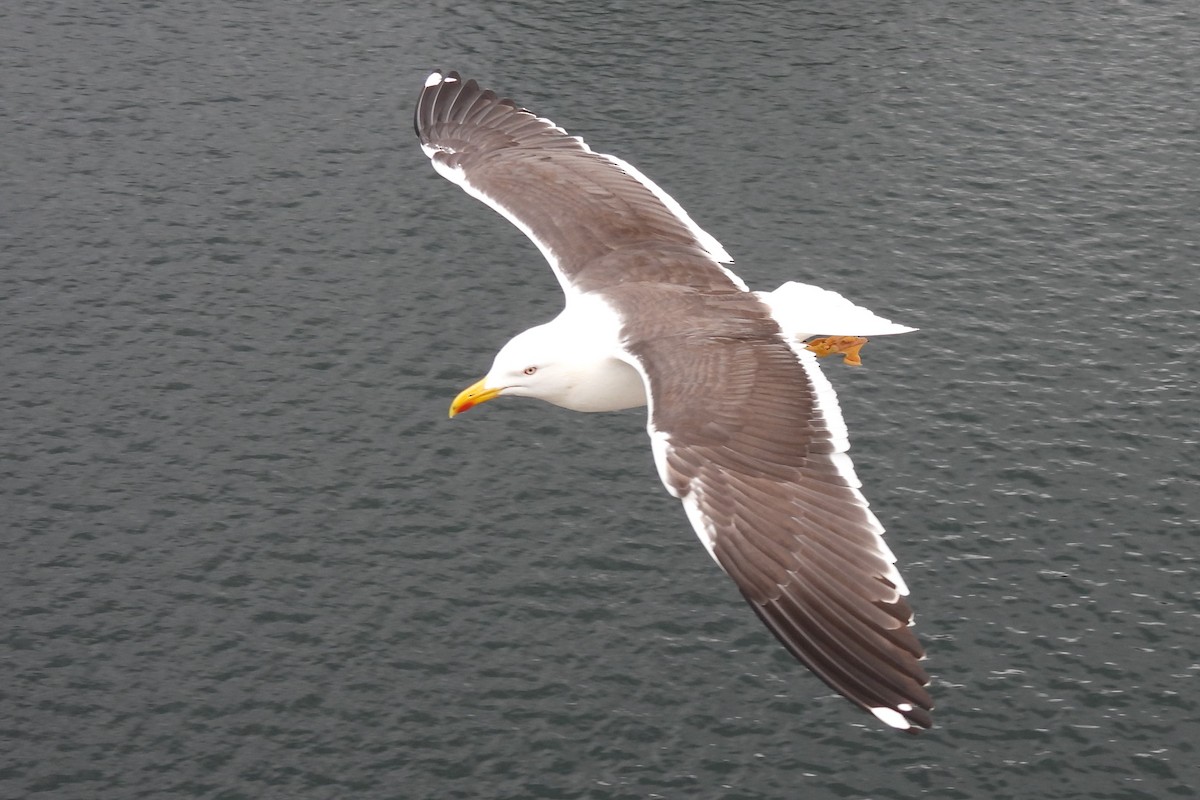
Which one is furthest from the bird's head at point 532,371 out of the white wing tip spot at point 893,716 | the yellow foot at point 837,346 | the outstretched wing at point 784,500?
the white wing tip spot at point 893,716

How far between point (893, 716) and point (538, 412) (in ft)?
141

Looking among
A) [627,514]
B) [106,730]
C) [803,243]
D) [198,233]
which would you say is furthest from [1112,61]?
[106,730]

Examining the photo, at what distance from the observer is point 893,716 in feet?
60.5

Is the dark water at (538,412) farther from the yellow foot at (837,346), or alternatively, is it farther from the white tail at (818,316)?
the white tail at (818,316)

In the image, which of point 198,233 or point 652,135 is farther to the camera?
point 652,135

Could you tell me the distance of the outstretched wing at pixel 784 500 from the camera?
19.3 m

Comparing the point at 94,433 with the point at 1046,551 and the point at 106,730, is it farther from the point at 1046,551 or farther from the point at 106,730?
the point at 1046,551

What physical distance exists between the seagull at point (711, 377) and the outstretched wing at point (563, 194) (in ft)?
0.14

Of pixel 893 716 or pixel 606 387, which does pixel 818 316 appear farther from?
pixel 893 716

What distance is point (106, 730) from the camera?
4894 centimetres

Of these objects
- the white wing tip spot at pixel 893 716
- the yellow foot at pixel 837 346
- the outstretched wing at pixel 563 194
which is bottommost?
the white wing tip spot at pixel 893 716

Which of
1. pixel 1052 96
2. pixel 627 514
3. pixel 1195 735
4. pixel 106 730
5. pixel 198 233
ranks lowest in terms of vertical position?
pixel 106 730

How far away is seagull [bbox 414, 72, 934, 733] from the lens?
20031 mm

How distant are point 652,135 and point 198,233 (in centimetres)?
2159
